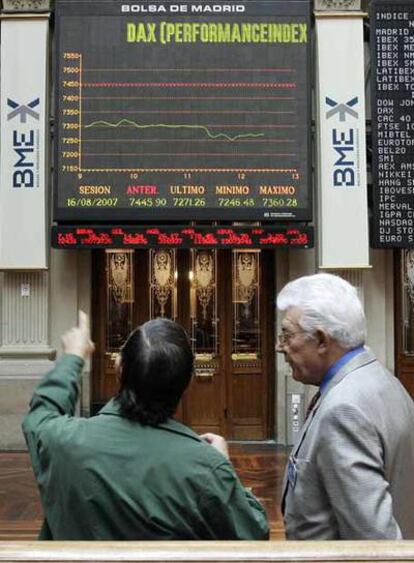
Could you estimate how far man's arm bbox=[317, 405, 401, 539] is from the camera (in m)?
1.93

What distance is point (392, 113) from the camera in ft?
32.8

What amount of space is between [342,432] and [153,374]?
1.84 feet

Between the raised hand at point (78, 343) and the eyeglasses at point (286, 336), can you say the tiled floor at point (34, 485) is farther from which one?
the raised hand at point (78, 343)

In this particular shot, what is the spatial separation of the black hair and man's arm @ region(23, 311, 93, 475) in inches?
5.5

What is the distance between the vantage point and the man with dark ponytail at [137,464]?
6.08ft

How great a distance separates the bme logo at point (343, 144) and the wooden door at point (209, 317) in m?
1.72

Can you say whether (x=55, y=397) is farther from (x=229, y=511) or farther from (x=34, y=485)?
(x=34, y=485)

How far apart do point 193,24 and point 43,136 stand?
2655 mm

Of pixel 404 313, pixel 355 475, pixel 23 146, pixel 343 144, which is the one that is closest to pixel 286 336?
pixel 355 475

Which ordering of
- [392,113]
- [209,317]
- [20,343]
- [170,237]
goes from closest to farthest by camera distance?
[170,237] → [392,113] → [20,343] → [209,317]

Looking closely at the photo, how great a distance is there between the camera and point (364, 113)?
398 inches

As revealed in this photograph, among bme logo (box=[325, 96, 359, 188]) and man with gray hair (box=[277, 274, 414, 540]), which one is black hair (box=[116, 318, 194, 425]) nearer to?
man with gray hair (box=[277, 274, 414, 540])

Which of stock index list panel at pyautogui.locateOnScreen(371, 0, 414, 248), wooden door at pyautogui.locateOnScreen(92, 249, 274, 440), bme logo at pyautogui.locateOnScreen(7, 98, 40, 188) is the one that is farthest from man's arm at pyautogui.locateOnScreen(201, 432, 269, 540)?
wooden door at pyautogui.locateOnScreen(92, 249, 274, 440)

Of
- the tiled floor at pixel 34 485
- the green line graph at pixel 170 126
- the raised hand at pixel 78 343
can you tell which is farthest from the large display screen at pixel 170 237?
the raised hand at pixel 78 343
